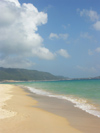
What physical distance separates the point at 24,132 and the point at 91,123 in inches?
148

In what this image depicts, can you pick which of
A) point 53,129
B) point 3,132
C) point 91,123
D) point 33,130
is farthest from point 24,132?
point 91,123

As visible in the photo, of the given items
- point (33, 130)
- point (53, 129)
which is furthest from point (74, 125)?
point (33, 130)

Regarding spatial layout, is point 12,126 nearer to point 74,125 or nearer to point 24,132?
point 24,132

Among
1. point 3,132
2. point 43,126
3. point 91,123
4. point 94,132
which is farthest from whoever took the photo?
point 91,123

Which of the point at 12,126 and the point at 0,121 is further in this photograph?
the point at 0,121

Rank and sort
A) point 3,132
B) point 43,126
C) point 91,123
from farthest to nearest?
point 91,123 → point 43,126 → point 3,132

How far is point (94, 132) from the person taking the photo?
641 centimetres

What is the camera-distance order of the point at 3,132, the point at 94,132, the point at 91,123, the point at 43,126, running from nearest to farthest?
the point at 3,132
the point at 94,132
the point at 43,126
the point at 91,123

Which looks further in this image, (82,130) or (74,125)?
(74,125)

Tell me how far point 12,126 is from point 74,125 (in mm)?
3109

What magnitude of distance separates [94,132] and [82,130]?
0.54 metres

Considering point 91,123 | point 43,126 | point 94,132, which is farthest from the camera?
point 91,123

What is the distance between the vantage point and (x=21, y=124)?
7.11m

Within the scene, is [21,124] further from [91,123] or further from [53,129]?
[91,123]
